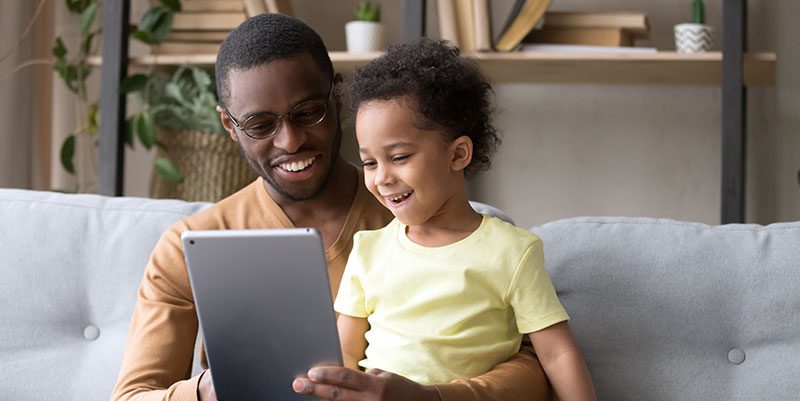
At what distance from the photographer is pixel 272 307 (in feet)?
3.59

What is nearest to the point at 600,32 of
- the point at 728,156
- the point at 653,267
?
the point at 728,156

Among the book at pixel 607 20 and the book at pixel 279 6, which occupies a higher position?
the book at pixel 279 6

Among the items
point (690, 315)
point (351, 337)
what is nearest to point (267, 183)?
point (351, 337)

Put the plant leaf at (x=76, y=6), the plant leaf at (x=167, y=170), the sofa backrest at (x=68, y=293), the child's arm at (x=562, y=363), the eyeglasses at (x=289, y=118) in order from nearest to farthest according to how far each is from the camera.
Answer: the child's arm at (x=562, y=363) < the eyeglasses at (x=289, y=118) < the sofa backrest at (x=68, y=293) < the plant leaf at (x=167, y=170) < the plant leaf at (x=76, y=6)

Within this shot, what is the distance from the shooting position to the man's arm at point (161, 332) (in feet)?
4.51

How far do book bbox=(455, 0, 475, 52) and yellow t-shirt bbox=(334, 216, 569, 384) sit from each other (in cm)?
110

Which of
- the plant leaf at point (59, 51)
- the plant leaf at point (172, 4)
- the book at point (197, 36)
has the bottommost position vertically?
the plant leaf at point (59, 51)

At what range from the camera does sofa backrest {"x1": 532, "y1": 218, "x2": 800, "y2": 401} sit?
142 cm

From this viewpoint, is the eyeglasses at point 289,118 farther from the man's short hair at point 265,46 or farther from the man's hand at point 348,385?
the man's hand at point 348,385

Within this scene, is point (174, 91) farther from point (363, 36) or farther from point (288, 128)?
point (288, 128)

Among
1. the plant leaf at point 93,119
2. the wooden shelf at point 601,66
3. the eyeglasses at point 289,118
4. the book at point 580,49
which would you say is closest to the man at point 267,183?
the eyeglasses at point 289,118

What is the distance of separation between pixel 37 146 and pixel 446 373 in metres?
1.89

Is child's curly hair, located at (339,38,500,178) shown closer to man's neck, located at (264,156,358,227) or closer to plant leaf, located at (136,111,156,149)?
man's neck, located at (264,156,358,227)

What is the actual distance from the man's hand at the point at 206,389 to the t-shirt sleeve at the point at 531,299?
0.37 metres
